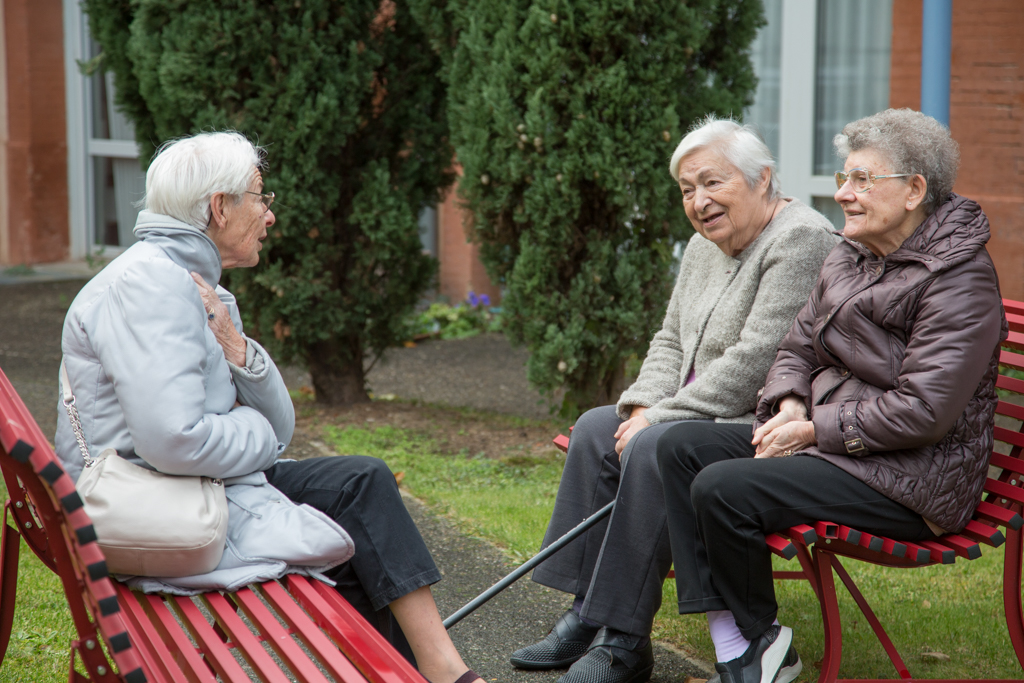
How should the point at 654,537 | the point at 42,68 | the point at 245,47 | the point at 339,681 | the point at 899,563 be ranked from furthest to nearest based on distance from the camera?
1. the point at 42,68
2. the point at 245,47
3. the point at 654,537
4. the point at 899,563
5. the point at 339,681

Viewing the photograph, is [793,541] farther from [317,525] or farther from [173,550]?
[173,550]

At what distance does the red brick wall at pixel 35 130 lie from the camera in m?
11.4

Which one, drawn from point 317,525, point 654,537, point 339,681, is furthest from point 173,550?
point 654,537

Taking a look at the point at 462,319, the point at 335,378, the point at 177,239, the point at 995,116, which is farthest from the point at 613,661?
the point at 462,319

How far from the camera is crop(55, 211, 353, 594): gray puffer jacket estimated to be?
222 cm

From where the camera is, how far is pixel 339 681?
1981mm

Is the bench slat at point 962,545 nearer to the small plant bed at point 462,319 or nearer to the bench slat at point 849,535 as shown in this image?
the bench slat at point 849,535

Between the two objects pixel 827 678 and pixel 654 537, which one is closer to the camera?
pixel 827 678

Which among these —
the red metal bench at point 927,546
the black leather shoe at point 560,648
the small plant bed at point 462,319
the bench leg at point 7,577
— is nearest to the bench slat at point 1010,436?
the red metal bench at point 927,546

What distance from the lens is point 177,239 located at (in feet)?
8.11

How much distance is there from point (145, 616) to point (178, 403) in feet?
1.50

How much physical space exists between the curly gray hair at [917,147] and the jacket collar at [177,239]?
1652mm

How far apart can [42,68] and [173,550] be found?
10908mm

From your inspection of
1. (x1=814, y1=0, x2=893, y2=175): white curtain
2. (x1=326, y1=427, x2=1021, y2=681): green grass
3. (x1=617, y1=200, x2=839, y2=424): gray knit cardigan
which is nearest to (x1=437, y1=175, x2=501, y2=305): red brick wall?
(x1=814, y1=0, x2=893, y2=175): white curtain
